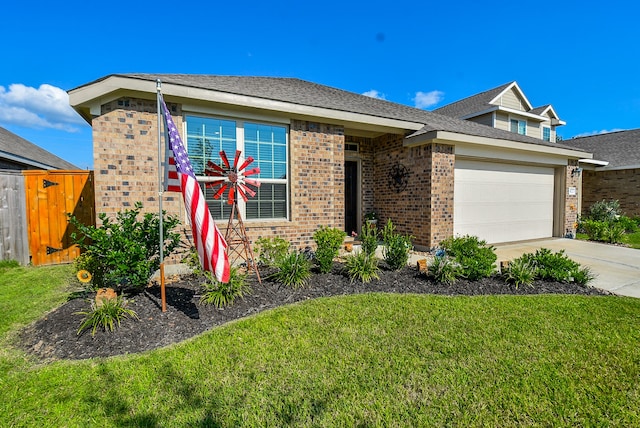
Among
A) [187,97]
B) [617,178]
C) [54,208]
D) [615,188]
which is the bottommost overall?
[54,208]

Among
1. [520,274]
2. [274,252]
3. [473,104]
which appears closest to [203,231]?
[274,252]

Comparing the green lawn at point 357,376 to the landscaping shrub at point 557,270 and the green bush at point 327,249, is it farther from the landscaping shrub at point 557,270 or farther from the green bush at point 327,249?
the green bush at point 327,249

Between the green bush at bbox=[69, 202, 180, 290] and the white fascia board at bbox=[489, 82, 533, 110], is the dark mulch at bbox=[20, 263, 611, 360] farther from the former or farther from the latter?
the white fascia board at bbox=[489, 82, 533, 110]

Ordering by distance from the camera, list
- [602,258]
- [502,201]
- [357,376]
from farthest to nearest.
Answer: [502,201]
[602,258]
[357,376]

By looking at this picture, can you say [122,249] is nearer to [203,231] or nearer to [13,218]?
[203,231]

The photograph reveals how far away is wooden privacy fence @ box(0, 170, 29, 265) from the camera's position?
5914 mm

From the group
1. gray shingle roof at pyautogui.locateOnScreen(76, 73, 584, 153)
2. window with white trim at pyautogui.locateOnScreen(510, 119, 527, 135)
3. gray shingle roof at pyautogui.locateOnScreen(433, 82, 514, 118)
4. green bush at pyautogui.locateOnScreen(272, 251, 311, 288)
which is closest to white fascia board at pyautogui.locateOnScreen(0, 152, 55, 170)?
gray shingle roof at pyautogui.locateOnScreen(76, 73, 584, 153)

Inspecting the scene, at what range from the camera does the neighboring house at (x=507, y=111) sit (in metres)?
17.6

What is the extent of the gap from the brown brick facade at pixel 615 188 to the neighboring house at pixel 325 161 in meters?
5.86

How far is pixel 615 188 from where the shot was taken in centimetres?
1388

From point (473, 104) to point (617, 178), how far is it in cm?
828

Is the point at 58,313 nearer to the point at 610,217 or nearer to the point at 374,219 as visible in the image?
the point at 374,219

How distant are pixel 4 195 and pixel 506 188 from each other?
12.2 m

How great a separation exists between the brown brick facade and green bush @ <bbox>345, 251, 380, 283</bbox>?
593 inches
